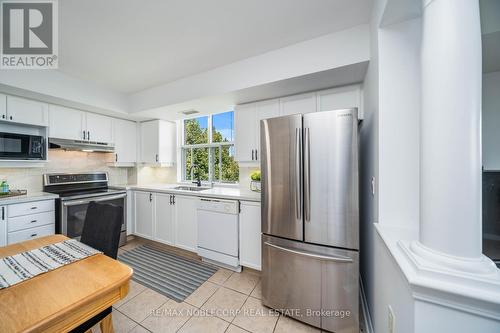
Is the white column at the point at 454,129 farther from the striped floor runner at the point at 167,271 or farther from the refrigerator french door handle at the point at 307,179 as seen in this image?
the striped floor runner at the point at 167,271

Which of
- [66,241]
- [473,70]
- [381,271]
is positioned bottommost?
[381,271]

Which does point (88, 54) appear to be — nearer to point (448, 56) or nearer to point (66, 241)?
point (66, 241)

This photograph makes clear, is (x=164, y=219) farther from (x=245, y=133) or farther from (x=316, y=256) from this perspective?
(x=316, y=256)

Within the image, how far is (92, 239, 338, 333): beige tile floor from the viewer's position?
1.55 metres

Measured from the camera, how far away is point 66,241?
1.39 meters

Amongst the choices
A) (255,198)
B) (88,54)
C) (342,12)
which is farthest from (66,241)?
(342,12)

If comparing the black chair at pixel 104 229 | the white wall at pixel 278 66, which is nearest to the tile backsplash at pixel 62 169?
the white wall at pixel 278 66

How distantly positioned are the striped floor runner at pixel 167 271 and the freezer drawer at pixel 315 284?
0.93 metres

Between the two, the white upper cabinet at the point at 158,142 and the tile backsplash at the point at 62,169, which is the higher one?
the white upper cabinet at the point at 158,142

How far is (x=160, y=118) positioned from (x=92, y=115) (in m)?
0.99

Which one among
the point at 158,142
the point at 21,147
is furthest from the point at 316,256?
the point at 21,147

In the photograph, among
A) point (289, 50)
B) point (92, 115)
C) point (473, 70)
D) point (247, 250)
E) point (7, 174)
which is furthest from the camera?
point (92, 115)

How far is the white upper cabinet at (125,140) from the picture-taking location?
3371mm

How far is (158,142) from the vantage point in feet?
11.3
